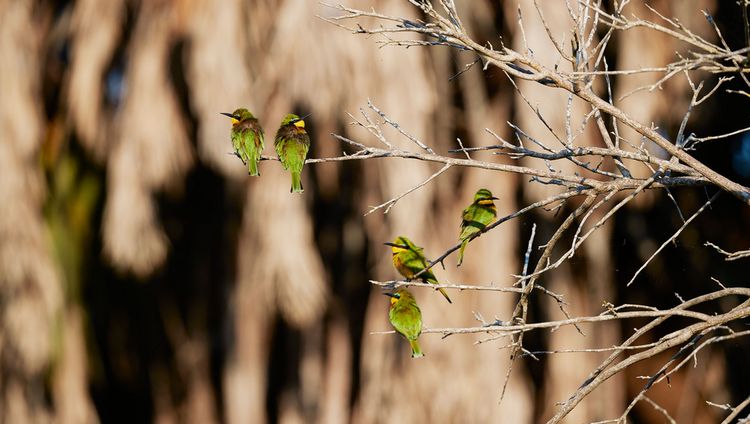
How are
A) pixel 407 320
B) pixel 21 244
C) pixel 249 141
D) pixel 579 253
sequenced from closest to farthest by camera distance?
pixel 407 320 < pixel 249 141 < pixel 21 244 < pixel 579 253

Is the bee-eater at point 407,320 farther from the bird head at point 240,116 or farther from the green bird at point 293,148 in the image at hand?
the bird head at point 240,116

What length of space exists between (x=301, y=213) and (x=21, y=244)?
1935mm

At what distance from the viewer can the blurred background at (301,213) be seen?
6293 mm

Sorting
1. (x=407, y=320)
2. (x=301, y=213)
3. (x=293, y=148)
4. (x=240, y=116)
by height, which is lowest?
(x=407, y=320)

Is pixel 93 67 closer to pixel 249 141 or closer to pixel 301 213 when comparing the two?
pixel 301 213

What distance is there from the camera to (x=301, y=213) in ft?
21.3

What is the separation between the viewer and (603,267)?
7020 millimetres

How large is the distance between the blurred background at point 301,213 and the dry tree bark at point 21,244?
15mm

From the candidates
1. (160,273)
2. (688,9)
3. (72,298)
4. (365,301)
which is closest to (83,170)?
(72,298)

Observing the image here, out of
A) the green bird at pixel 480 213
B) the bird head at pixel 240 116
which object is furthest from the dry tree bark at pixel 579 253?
the bird head at pixel 240 116

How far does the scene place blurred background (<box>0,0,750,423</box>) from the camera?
6.29 m

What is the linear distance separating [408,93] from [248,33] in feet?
3.42

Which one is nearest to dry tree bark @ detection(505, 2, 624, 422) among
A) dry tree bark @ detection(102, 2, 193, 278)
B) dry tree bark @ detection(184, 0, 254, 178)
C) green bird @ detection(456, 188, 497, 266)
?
dry tree bark @ detection(184, 0, 254, 178)

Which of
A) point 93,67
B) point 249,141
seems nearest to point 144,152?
point 93,67
